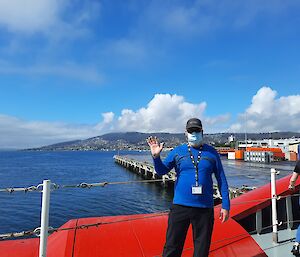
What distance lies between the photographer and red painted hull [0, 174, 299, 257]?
3738mm

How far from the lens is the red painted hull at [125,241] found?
3.74 m

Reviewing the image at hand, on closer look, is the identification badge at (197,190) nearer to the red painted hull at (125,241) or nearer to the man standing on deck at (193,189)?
the man standing on deck at (193,189)

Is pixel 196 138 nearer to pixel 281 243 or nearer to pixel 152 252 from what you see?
pixel 152 252

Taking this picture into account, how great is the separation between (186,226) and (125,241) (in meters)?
1.20

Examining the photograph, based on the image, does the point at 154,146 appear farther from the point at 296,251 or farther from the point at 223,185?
the point at 296,251

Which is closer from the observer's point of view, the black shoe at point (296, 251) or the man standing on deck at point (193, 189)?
the man standing on deck at point (193, 189)

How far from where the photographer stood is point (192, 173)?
3.03 m

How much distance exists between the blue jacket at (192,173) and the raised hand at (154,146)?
0.06 m

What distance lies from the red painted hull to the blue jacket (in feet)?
3.97

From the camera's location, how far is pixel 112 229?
423 cm

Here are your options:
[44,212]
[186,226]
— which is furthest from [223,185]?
[44,212]

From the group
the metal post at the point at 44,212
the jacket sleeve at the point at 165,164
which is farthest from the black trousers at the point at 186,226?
the metal post at the point at 44,212

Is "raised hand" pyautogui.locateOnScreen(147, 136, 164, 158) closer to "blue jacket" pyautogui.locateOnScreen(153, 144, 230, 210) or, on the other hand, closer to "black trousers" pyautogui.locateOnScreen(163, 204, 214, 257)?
"blue jacket" pyautogui.locateOnScreen(153, 144, 230, 210)

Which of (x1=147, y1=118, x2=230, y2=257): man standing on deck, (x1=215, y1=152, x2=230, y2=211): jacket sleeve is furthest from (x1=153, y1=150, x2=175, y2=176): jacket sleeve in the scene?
(x1=215, y1=152, x2=230, y2=211): jacket sleeve
